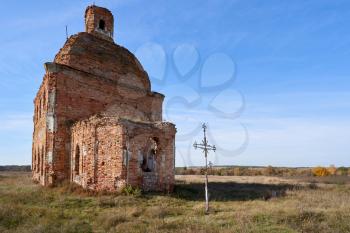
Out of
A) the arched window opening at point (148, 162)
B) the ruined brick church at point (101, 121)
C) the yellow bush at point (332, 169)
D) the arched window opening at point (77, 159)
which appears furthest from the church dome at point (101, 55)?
the yellow bush at point (332, 169)

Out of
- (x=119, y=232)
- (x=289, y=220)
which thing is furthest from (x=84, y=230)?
(x=289, y=220)

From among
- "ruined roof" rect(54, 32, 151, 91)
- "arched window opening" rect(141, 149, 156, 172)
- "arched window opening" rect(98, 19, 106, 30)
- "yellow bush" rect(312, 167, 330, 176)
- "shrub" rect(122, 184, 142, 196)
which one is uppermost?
"arched window opening" rect(98, 19, 106, 30)

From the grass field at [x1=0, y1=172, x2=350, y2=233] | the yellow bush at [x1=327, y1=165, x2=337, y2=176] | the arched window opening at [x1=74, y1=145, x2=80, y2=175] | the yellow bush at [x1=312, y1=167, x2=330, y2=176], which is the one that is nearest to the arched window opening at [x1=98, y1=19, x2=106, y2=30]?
the arched window opening at [x1=74, y1=145, x2=80, y2=175]

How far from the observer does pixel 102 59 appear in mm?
23094

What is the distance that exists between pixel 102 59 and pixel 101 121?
722 centimetres

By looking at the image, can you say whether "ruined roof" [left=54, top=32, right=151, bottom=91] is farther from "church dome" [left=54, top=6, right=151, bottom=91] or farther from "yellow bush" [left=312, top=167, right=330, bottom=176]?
"yellow bush" [left=312, top=167, right=330, bottom=176]

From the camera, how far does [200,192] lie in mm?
18375

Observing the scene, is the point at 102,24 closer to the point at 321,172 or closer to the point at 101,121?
the point at 101,121

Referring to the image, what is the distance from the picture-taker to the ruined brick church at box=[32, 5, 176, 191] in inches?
646

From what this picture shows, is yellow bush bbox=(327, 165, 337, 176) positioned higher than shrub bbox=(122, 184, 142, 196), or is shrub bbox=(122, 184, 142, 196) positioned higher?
shrub bbox=(122, 184, 142, 196)

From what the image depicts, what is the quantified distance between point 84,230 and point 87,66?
46.7 ft

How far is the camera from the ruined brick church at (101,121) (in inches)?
646

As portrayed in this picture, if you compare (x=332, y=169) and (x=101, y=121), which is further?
(x=332, y=169)

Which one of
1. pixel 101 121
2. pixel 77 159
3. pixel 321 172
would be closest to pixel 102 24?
pixel 77 159
